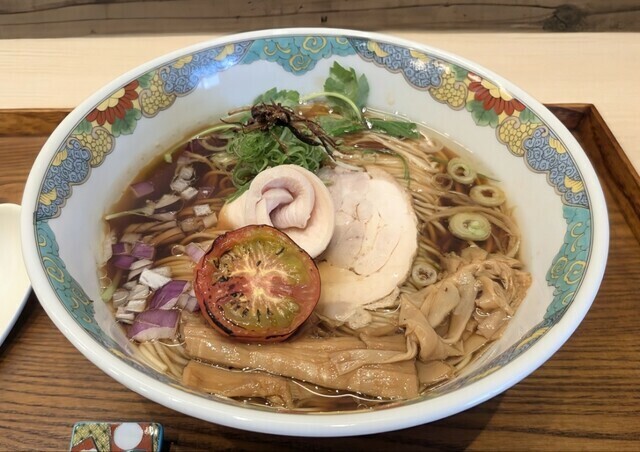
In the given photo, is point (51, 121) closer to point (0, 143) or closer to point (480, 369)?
point (0, 143)

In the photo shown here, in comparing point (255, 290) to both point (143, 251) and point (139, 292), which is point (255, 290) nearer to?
point (139, 292)

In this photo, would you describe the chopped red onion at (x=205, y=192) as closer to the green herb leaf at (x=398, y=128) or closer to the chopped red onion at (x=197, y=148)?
the chopped red onion at (x=197, y=148)

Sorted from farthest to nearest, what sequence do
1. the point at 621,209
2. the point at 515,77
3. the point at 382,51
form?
the point at 515,77 → the point at 382,51 → the point at 621,209

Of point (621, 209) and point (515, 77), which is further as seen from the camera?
point (515, 77)

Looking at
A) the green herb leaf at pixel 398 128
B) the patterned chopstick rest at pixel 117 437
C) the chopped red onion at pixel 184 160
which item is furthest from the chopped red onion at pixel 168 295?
the green herb leaf at pixel 398 128

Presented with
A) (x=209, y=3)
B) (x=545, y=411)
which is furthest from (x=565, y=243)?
(x=209, y=3)

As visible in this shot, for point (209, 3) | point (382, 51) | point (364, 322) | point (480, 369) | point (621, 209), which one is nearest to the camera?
point (480, 369)

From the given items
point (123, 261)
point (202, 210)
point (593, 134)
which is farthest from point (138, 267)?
point (593, 134)
